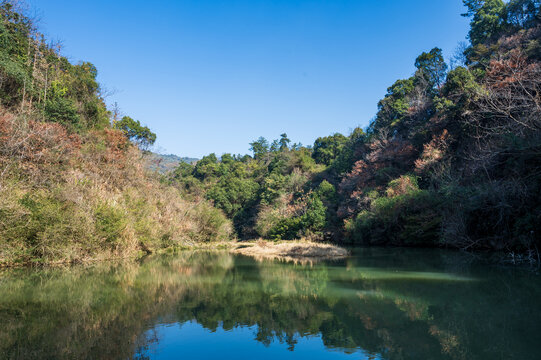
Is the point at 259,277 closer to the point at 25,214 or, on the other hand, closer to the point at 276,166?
the point at 25,214

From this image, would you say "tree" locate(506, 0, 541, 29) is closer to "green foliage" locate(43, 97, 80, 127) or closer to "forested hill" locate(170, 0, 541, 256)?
"forested hill" locate(170, 0, 541, 256)

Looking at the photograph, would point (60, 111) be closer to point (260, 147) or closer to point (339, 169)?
point (339, 169)

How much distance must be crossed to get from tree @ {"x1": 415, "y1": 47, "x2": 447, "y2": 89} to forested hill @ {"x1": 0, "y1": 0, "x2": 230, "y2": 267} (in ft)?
107

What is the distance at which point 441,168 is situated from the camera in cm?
2697

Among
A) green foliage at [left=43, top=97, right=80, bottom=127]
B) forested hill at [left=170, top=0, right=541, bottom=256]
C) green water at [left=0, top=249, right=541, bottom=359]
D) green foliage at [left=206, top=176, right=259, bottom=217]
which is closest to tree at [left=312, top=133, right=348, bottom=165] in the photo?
forested hill at [left=170, top=0, right=541, bottom=256]

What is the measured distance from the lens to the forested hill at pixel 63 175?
14.7 meters

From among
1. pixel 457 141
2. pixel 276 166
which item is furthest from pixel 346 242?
pixel 276 166

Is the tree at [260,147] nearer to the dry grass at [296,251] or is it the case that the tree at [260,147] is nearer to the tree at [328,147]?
the tree at [328,147]

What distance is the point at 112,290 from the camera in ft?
34.4

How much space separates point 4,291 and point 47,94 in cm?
1949

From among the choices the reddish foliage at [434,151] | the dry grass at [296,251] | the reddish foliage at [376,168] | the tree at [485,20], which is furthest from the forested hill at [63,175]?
the tree at [485,20]

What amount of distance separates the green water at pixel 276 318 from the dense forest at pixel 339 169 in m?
4.93

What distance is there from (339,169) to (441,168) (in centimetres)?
2114

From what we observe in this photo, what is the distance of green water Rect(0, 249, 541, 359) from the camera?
5512 mm
